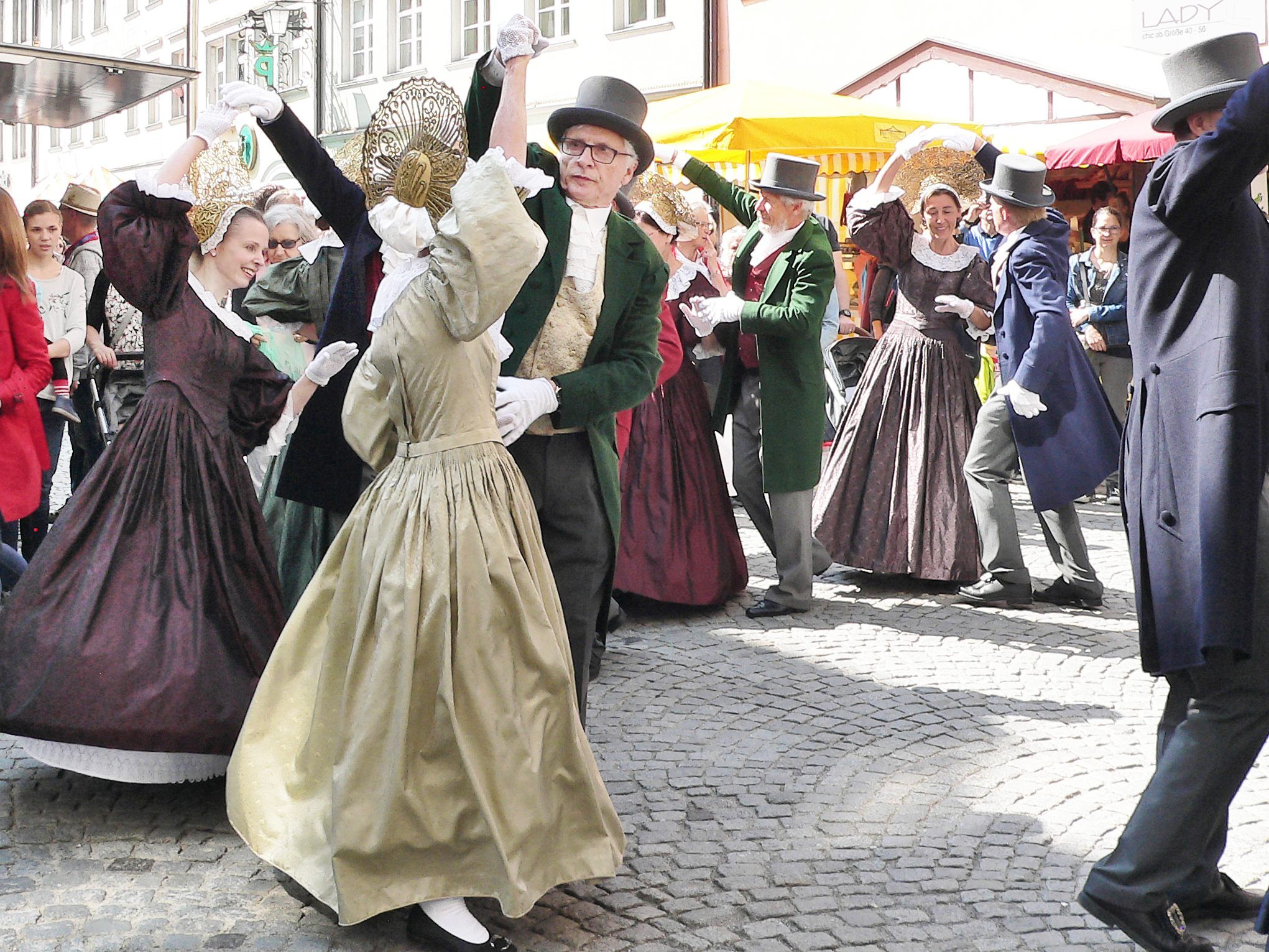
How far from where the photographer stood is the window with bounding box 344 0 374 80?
85.7 feet

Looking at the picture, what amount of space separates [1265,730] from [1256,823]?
0.98 meters

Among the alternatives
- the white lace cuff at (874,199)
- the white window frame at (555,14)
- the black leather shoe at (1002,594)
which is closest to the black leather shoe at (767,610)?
the black leather shoe at (1002,594)

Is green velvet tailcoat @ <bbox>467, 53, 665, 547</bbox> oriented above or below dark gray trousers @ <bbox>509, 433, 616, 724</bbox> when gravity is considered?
above

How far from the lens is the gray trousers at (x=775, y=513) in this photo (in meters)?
6.65

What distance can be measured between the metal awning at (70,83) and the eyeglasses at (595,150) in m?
3.56

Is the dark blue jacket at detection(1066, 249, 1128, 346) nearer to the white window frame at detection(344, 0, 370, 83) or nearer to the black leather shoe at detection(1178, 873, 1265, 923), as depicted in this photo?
the black leather shoe at detection(1178, 873, 1265, 923)

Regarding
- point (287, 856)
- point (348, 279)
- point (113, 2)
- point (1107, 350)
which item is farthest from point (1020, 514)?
point (113, 2)

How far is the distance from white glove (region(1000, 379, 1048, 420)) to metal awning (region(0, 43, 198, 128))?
4130 mm

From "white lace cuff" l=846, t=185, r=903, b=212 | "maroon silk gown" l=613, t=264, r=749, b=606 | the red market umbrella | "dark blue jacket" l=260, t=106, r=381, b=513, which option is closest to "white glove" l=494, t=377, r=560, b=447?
"dark blue jacket" l=260, t=106, r=381, b=513

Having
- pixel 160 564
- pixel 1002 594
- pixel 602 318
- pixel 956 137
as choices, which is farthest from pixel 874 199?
pixel 160 564

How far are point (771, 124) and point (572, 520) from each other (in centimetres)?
701

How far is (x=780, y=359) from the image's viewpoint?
6668mm

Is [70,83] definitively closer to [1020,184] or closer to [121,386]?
[121,386]

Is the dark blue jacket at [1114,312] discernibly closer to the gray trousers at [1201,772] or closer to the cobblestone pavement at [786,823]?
the cobblestone pavement at [786,823]
